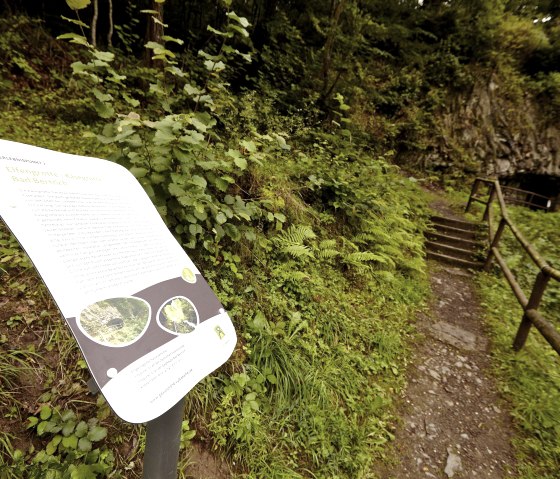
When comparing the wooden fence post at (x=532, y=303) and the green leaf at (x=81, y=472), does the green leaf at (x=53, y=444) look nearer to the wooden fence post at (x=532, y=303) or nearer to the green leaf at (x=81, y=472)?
the green leaf at (x=81, y=472)

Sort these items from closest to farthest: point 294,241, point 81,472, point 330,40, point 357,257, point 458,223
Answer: point 81,472
point 294,241
point 357,257
point 458,223
point 330,40

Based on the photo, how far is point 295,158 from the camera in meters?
5.54

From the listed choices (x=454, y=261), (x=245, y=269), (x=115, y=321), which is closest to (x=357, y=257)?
(x=245, y=269)

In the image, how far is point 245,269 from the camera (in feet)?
11.0

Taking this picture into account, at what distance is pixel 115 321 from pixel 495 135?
52.6 feet

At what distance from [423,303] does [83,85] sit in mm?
6813

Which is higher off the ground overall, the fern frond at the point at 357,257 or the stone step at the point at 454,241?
the fern frond at the point at 357,257

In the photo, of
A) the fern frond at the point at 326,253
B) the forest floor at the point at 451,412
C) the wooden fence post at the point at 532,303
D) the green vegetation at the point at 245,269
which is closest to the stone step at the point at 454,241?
the green vegetation at the point at 245,269

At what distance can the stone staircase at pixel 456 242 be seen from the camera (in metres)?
6.71

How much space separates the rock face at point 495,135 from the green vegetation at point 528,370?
23.9 feet

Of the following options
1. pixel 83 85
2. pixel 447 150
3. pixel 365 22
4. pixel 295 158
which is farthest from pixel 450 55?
pixel 83 85

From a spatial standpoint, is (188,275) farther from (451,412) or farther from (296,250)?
(451,412)

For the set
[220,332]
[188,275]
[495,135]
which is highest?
[495,135]

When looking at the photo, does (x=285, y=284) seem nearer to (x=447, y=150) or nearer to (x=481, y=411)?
(x=481, y=411)
